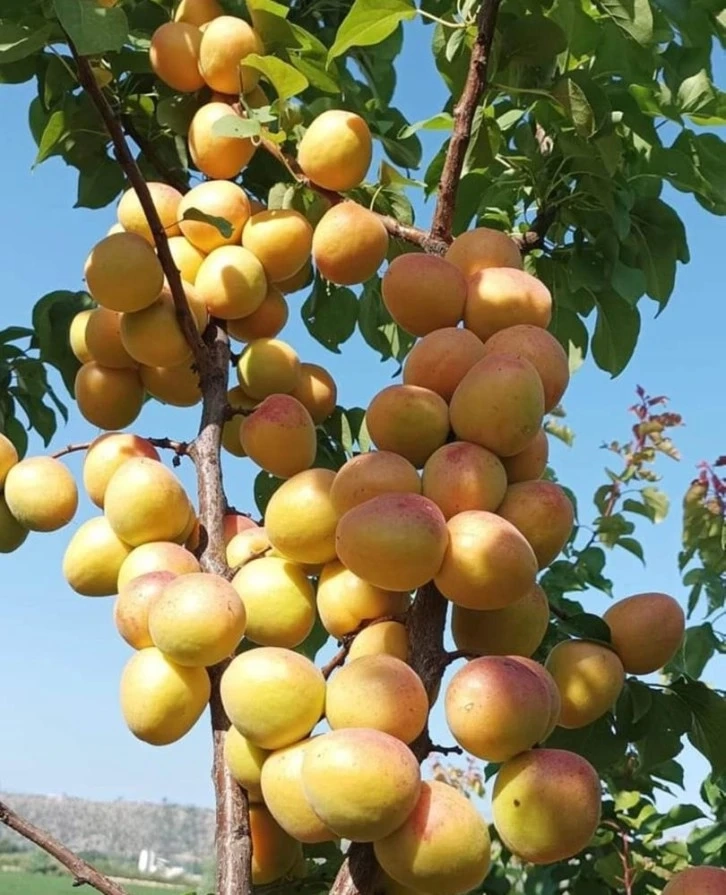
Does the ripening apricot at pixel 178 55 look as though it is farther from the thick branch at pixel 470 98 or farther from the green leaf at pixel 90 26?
the thick branch at pixel 470 98

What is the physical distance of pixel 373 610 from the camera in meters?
1.18

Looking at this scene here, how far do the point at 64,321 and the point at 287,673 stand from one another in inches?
51.3

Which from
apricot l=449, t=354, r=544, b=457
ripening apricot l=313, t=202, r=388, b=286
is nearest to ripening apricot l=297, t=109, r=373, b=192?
ripening apricot l=313, t=202, r=388, b=286

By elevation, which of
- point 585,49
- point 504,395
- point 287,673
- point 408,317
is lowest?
point 287,673

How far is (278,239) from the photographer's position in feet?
5.31

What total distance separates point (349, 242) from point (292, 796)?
2.83 ft

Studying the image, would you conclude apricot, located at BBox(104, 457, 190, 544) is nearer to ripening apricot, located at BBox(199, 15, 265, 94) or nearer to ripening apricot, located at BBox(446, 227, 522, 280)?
ripening apricot, located at BBox(446, 227, 522, 280)

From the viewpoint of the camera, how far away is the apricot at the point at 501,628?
3.76ft

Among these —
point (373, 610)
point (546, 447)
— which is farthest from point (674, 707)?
point (373, 610)

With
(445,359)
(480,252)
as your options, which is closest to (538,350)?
(445,359)

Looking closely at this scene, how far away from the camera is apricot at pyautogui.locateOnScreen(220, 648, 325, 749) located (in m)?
1.04

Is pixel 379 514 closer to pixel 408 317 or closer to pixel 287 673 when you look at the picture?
pixel 287 673

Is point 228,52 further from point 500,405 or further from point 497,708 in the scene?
point 497,708

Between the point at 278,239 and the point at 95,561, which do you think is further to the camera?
the point at 278,239
